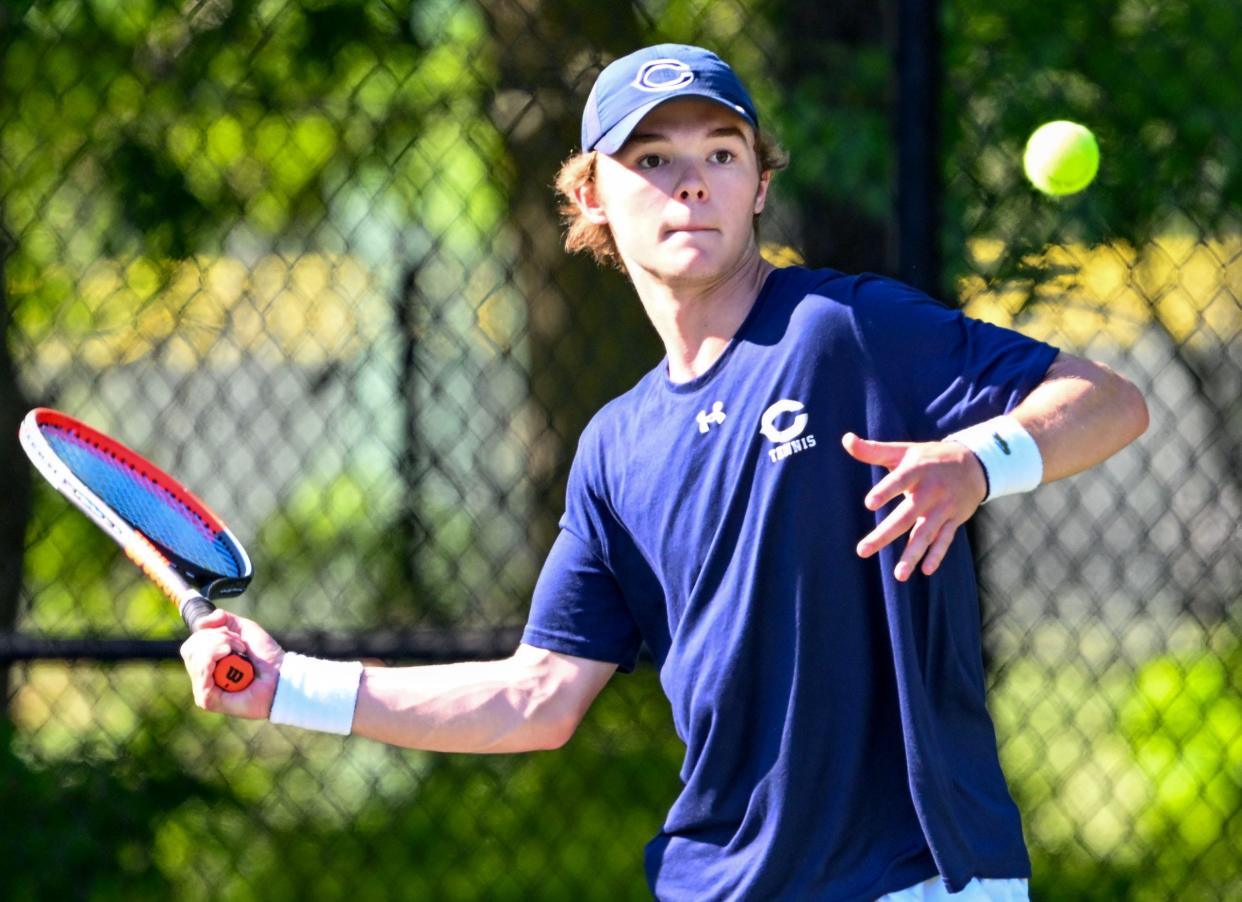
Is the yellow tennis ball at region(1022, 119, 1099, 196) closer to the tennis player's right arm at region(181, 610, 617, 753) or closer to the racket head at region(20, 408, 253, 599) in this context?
the tennis player's right arm at region(181, 610, 617, 753)

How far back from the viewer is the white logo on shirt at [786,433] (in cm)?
215

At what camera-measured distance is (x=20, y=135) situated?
4.01 metres

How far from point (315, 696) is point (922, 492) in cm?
93

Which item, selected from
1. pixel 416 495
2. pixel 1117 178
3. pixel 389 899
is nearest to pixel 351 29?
pixel 416 495

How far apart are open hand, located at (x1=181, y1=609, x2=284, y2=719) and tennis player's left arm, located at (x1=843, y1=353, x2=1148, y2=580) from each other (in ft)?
Result: 2.79

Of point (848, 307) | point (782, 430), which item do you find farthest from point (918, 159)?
point (782, 430)

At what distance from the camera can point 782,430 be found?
Result: 216cm

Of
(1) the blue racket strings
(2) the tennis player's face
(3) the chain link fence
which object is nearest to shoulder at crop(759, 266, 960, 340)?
(2) the tennis player's face

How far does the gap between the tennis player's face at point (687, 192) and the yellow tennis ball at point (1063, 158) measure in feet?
2.25

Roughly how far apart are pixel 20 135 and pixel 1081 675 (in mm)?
2758

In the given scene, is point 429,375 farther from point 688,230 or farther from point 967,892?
point 967,892

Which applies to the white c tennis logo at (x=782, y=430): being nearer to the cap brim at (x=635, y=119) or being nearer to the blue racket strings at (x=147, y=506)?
the cap brim at (x=635, y=119)

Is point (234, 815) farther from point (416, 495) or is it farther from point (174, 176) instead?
point (174, 176)

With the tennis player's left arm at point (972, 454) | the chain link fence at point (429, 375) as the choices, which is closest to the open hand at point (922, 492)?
the tennis player's left arm at point (972, 454)
